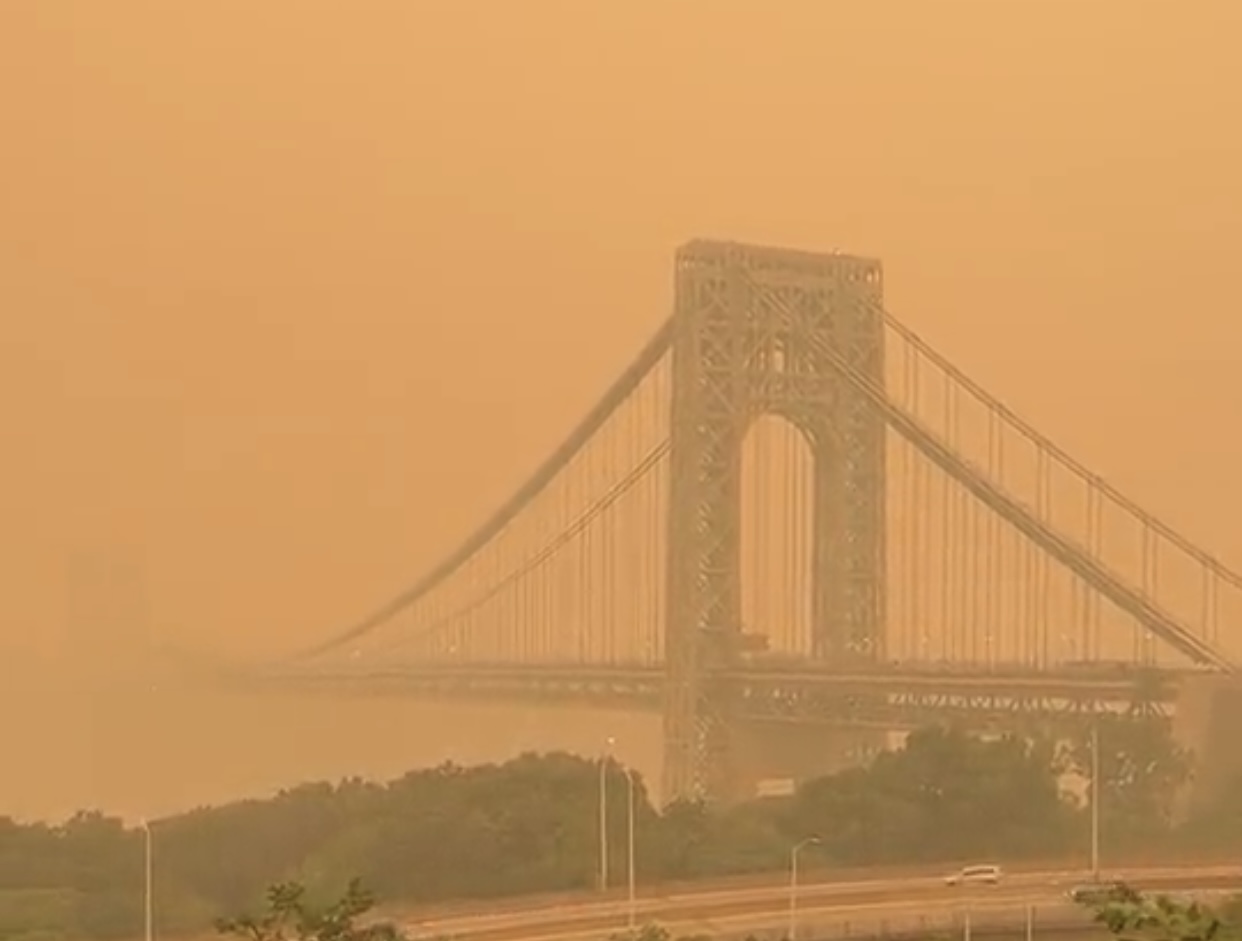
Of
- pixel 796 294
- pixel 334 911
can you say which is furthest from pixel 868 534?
pixel 334 911

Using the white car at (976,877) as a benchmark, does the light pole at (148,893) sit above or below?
above

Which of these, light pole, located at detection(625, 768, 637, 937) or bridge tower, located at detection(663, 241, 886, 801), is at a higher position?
bridge tower, located at detection(663, 241, 886, 801)

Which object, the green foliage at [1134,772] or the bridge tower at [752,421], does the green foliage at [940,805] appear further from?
the bridge tower at [752,421]

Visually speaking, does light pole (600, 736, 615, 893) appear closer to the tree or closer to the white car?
the white car

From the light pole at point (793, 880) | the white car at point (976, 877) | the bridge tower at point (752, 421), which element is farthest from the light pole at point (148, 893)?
the bridge tower at point (752, 421)

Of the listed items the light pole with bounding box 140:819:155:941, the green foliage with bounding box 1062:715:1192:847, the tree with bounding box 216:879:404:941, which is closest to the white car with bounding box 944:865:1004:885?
the green foliage with bounding box 1062:715:1192:847

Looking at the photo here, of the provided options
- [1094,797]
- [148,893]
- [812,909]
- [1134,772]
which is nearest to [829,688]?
[1094,797]

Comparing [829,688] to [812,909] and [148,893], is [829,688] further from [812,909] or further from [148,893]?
[148,893]
